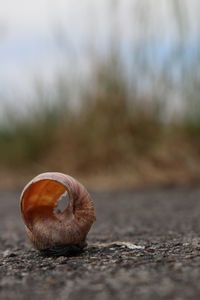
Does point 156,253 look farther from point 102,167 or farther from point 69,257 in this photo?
point 102,167

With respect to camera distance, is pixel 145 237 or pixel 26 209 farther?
pixel 145 237

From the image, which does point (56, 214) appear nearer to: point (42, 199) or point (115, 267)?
point (42, 199)

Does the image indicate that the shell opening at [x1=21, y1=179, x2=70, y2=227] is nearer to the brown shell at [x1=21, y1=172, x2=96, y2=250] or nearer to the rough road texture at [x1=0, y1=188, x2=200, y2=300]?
the brown shell at [x1=21, y1=172, x2=96, y2=250]

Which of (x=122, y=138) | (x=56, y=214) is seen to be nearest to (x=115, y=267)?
(x=56, y=214)

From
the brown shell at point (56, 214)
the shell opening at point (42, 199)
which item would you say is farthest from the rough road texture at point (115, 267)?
the shell opening at point (42, 199)

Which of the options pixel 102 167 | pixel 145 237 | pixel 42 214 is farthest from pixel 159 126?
pixel 42 214

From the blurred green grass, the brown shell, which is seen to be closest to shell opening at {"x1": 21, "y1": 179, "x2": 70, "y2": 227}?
the brown shell
